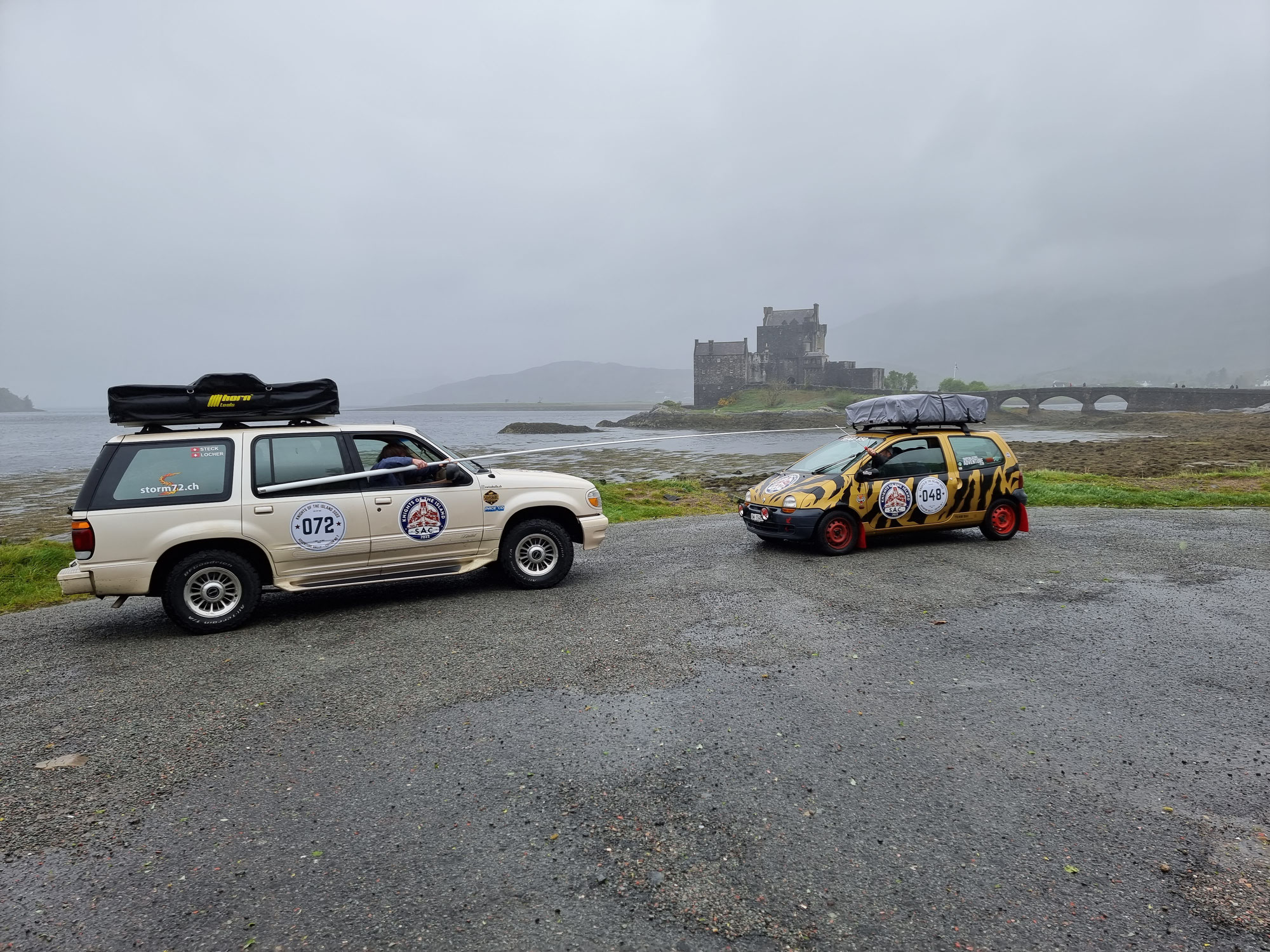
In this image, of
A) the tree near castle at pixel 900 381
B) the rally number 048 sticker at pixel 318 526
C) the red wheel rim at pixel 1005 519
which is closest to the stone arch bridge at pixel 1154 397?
the tree near castle at pixel 900 381

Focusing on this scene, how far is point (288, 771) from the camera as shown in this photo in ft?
13.3

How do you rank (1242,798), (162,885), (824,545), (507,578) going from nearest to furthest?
1. (162,885)
2. (1242,798)
3. (507,578)
4. (824,545)

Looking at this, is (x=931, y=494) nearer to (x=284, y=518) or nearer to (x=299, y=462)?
(x=299, y=462)

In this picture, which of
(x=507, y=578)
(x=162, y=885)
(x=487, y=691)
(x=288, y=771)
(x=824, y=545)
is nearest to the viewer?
(x=162, y=885)

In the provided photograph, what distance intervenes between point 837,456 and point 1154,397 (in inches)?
4565

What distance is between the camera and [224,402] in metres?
7.03

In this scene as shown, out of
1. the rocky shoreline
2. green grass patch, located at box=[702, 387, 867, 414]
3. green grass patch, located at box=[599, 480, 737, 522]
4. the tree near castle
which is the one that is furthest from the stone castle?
green grass patch, located at box=[599, 480, 737, 522]

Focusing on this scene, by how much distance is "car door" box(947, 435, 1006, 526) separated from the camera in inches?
400

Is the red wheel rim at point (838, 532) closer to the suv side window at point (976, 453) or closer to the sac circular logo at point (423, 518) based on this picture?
the suv side window at point (976, 453)

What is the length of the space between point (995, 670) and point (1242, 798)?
179cm

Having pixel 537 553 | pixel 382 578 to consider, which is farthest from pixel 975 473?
pixel 382 578

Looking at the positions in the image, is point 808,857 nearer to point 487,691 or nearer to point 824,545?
point 487,691

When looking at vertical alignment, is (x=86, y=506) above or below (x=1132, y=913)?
above

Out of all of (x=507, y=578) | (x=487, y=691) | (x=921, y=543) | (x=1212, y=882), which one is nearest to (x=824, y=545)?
(x=921, y=543)
